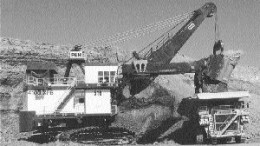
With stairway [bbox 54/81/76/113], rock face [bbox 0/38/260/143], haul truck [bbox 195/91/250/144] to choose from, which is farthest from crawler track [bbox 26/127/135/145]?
haul truck [bbox 195/91/250/144]

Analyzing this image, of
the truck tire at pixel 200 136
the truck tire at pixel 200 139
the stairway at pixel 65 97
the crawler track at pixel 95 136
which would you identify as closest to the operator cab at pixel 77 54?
the stairway at pixel 65 97

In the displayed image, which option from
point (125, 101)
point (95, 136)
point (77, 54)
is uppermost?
point (77, 54)

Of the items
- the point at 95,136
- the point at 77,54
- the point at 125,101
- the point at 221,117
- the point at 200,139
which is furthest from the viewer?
the point at 125,101

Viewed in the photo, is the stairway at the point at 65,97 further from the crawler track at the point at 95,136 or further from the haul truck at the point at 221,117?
the haul truck at the point at 221,117

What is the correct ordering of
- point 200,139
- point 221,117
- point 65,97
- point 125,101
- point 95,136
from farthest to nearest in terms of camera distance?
point 125,101, point 65,97, point 95,136, point 221,117, point 200,139

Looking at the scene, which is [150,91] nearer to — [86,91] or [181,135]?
[181,135]

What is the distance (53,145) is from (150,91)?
27465 mm

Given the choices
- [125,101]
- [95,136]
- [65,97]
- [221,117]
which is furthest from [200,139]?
[125,101]

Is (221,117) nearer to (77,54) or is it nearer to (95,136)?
(95,136)

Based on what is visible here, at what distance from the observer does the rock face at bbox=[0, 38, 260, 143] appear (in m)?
34.6

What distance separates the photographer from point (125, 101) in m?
40.8

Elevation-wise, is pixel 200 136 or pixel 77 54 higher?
pixel 77 54

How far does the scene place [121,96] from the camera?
98.2 feet

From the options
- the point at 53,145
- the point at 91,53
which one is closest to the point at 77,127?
the point at 53,145
